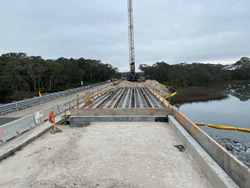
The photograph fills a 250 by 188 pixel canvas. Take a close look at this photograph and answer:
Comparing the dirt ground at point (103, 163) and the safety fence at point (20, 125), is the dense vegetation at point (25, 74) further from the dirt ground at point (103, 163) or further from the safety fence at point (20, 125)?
the dirt ground at point (103, 163)

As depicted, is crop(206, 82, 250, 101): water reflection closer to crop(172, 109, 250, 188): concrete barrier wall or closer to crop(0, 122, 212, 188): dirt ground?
crop(172, 109, 250, 188): concrete barrier wall

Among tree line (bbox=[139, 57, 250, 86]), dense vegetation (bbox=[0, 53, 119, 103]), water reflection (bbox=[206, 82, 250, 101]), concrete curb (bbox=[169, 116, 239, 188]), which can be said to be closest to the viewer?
concrete curb (bbox=[169, 116, 239, 188])

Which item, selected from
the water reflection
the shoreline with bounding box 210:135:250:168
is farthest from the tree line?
the shoreline with bounding box 210:135:250:168

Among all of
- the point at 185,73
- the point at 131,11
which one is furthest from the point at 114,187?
the point at 185,73

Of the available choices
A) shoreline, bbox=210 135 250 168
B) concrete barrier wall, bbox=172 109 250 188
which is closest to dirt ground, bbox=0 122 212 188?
concrete barrier wall, bbox=172 109 250 188

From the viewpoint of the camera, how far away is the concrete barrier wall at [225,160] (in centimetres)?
348

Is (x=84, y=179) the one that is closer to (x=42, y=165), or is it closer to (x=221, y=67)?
(x=42, y=165)

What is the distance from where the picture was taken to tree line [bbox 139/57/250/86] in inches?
3255

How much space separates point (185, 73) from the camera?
84688mm

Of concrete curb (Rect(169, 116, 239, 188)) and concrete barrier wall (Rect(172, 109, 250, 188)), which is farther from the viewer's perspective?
concrete curb (Rect(169, 116, 239, 188))

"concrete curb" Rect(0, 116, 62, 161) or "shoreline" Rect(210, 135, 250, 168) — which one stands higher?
"concrete curb" Rect(0, 116, 62, 161)

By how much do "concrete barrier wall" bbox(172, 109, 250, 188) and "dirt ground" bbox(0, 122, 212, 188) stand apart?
27.1 inches

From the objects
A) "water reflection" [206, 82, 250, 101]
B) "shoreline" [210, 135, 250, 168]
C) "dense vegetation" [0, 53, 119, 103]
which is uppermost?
"dense vegetation" [0, 53, 119, 103]

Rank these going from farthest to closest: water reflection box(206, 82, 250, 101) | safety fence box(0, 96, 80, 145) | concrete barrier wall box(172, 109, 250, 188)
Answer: water reflection box(206, 82, 250, 101)
safety fence box(0, 96, 80, 145)
concrete barrier wall box(172, 109, 250, 188)
